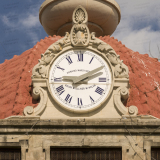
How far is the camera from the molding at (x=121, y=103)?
74.3 feet

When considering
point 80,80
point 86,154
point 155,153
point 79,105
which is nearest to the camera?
point 86,154

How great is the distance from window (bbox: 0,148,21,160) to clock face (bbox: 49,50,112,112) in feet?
8.57

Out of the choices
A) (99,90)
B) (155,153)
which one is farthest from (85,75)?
(155,153)

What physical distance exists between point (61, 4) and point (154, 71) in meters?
5.76

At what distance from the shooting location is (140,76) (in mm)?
25969

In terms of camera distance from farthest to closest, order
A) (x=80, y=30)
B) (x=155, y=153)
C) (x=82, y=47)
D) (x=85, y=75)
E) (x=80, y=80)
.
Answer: (x=80, y=30), (x=82, y=47), (x=85, y=75), (x=80, y=80), (x=155, y=153)

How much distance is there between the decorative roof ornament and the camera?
24292 mm

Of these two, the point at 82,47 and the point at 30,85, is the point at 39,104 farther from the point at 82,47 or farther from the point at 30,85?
the point at 82,47

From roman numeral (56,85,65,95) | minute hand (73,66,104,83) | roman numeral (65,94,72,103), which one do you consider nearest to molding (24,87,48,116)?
roman numeral (56,85,65,95)

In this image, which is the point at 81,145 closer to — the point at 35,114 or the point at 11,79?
the point at 35,114

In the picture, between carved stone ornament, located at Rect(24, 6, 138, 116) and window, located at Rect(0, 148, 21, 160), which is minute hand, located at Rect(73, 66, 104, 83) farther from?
window, located at Rect(0, 148, 21, 160)

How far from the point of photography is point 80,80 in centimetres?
2344

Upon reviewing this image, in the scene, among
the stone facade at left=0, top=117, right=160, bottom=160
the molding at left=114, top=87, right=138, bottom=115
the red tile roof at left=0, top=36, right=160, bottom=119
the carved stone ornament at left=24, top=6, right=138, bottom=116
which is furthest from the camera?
the red tile roof at left=0, top=36, right=160, bottom=119

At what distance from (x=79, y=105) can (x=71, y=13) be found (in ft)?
23.7
